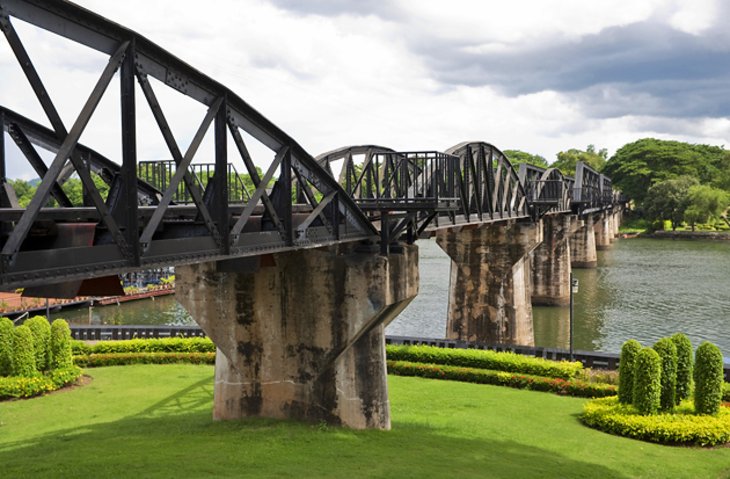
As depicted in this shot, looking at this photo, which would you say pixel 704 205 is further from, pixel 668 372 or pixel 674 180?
pixel 668 372

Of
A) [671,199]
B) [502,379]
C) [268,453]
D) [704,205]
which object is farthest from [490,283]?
[671,199]

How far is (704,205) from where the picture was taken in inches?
→ 4739

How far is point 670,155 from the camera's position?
474 feet

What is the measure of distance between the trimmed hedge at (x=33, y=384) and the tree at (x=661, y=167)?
5279 inches

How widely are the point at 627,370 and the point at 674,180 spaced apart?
12044 centimetres

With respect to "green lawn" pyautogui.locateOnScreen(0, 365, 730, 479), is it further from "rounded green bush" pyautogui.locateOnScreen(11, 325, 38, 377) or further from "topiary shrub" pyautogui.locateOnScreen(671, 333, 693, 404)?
"topiary shrub" pyautogui.locateOnScreen(671, 333, 693, 404)

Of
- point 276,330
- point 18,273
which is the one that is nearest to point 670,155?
point 276,330

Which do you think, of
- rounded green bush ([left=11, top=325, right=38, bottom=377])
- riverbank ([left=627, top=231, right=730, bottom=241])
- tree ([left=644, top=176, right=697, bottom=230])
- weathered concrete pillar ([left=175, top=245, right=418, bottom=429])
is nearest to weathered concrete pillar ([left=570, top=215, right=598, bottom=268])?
riverbank ([left=627, top=231, right=730, bottom=241])

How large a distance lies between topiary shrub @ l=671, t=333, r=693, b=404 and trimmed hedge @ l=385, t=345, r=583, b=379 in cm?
591

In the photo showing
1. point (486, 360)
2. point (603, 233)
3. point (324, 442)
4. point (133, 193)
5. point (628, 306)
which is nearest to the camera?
point (133, 193)

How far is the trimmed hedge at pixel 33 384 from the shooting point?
24.6m

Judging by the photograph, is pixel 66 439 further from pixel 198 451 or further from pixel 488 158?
pixel 488 158

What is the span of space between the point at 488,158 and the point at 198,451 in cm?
2190

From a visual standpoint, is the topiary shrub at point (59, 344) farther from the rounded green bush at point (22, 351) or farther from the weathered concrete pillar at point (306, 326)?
the weathered concrete pillar at point (306, 326)
